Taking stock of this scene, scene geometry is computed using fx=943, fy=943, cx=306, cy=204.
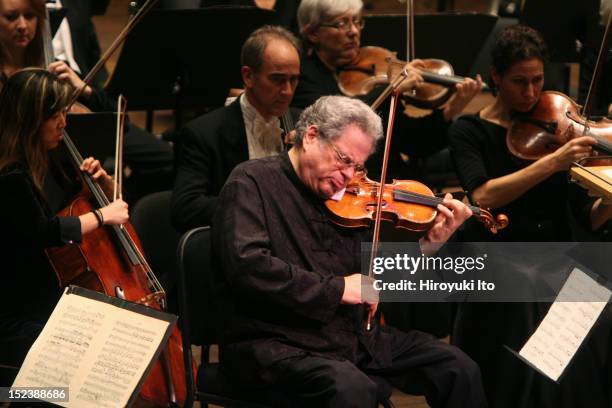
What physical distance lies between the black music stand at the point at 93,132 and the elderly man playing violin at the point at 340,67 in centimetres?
70

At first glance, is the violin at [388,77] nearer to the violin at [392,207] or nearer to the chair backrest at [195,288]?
the violin at [392,207]

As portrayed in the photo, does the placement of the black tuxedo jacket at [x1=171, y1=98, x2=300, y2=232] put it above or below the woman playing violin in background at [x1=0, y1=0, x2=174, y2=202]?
below

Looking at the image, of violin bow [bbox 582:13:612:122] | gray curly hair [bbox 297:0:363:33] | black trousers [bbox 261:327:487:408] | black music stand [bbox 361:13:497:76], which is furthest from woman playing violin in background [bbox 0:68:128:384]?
black music stand [bbox 361:13:497:76]

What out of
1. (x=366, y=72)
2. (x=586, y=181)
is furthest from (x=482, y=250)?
(x=366, y=72)

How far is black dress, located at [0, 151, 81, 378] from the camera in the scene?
233 cm

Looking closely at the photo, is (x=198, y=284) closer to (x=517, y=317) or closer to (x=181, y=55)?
(x=517, y=317)

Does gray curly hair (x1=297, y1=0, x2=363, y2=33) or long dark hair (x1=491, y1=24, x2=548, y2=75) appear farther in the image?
gray curly hair (x1=297, y1=0, x2=363, y2=33)

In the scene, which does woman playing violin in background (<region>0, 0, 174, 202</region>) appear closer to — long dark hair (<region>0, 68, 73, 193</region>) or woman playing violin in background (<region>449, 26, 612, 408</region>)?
long dark hair (<region>0, 68, 73, 193</region>)

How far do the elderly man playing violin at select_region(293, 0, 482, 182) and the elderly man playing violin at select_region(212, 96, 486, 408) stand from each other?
0.96 meters

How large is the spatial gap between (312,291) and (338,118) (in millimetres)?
410

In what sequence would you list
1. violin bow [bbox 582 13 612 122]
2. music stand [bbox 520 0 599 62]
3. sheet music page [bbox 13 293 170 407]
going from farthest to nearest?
1. music stand [bbox 520 0 599 62]
2. violin bow [bbox 582 13 612 122]
3. sheet music page [bbox 13 293 170 407]

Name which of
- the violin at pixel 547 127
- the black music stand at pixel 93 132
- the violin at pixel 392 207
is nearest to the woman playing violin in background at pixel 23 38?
the black music stand at pixel 93 132

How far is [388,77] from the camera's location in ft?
10.7

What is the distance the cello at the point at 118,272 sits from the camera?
235 cm
